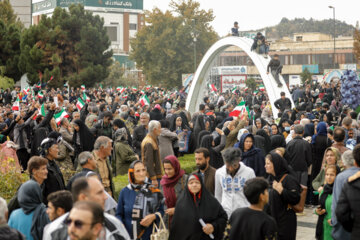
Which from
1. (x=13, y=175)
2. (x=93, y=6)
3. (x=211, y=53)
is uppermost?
(x=93, y=6)

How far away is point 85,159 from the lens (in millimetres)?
7277

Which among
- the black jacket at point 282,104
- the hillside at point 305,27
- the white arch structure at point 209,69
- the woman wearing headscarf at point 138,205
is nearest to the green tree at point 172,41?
the white arch structure at point 209,69

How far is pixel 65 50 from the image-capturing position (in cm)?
4781

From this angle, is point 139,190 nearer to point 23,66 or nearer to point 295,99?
point 295,99

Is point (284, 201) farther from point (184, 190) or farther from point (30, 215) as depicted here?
point (30, 215)

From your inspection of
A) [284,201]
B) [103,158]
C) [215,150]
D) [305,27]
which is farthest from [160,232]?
[305,27]

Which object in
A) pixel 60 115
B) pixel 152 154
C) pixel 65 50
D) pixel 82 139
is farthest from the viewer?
pixel 65 50

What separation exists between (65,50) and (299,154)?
38643mm

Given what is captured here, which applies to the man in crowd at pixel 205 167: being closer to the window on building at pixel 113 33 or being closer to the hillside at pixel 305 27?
the window on building at pixel 113 33

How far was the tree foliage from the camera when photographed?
4475 centimetres

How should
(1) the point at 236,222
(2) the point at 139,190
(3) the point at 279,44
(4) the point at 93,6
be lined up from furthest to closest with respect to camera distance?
(4) the point at 93,6
(3) the point at 279,44
(2) the point at 139,190
(1) the point at 236,222

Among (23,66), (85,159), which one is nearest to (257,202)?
(85,159)

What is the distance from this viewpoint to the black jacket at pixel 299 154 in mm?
11219

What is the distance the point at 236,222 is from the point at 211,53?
25917 millimetres
